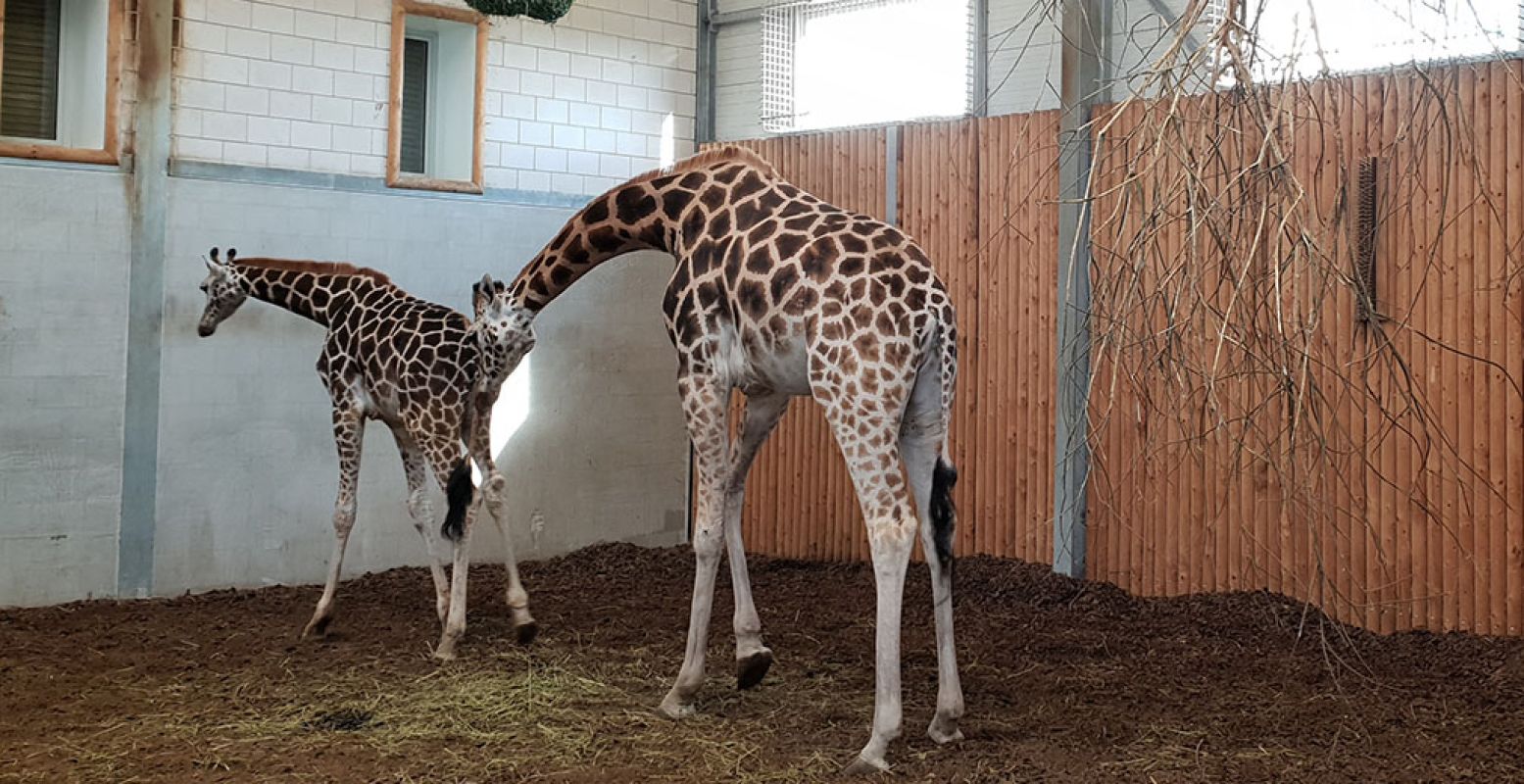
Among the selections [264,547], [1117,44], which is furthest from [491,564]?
[1117,44]

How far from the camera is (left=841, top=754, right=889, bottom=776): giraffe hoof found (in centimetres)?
408

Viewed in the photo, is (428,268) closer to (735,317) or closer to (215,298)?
(215,298)

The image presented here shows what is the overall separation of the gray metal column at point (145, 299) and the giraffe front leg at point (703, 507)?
138 inches

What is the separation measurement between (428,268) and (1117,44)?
4198 millimetres

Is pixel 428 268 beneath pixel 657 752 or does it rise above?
above

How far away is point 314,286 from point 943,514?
141 inches

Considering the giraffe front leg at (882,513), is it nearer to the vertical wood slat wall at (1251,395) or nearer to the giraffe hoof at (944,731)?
the giraffe hoof at (944,731)

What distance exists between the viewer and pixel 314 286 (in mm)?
6488

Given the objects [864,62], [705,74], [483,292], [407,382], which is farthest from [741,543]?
[705,74]

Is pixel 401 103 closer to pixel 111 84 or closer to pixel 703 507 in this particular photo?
pixel 111 84

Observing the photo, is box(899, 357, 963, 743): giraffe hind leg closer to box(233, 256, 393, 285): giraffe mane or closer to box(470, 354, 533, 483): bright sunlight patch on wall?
box(233, 256, 393, 285): giraffe mane

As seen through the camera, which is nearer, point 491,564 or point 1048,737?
point 1048,737

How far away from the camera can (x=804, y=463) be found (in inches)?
325

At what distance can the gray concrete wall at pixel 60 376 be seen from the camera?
654 cm
